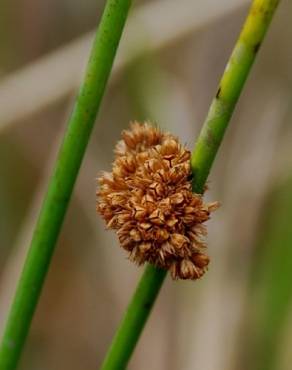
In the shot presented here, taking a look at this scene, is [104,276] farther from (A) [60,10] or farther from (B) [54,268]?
(A) [60,10]

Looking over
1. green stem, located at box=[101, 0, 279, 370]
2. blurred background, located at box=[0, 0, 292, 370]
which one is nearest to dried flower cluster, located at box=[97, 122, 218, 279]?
green stem, located at box=[101, 0, 279, 370]

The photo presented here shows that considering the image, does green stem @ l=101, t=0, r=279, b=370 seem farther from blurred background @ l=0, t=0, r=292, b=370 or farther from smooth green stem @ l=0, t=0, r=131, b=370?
blurred background @ l=0, t=0, r=292, b=370

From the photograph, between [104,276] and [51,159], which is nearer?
[51,159]

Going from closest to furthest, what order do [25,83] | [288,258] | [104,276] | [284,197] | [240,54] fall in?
[240,54]
[288,258]
[284,197]
[25,83]
[104,276]

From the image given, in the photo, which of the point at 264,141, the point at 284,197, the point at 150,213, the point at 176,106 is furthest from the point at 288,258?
the point at 150,213

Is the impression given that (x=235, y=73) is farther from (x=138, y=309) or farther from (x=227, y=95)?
(x=138, y=309)

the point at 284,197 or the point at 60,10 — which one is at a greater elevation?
the point at 60,10

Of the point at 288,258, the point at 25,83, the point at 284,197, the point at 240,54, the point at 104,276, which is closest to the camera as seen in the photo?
the point at 240,54

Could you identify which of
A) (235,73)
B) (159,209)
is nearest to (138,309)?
(159,209)
